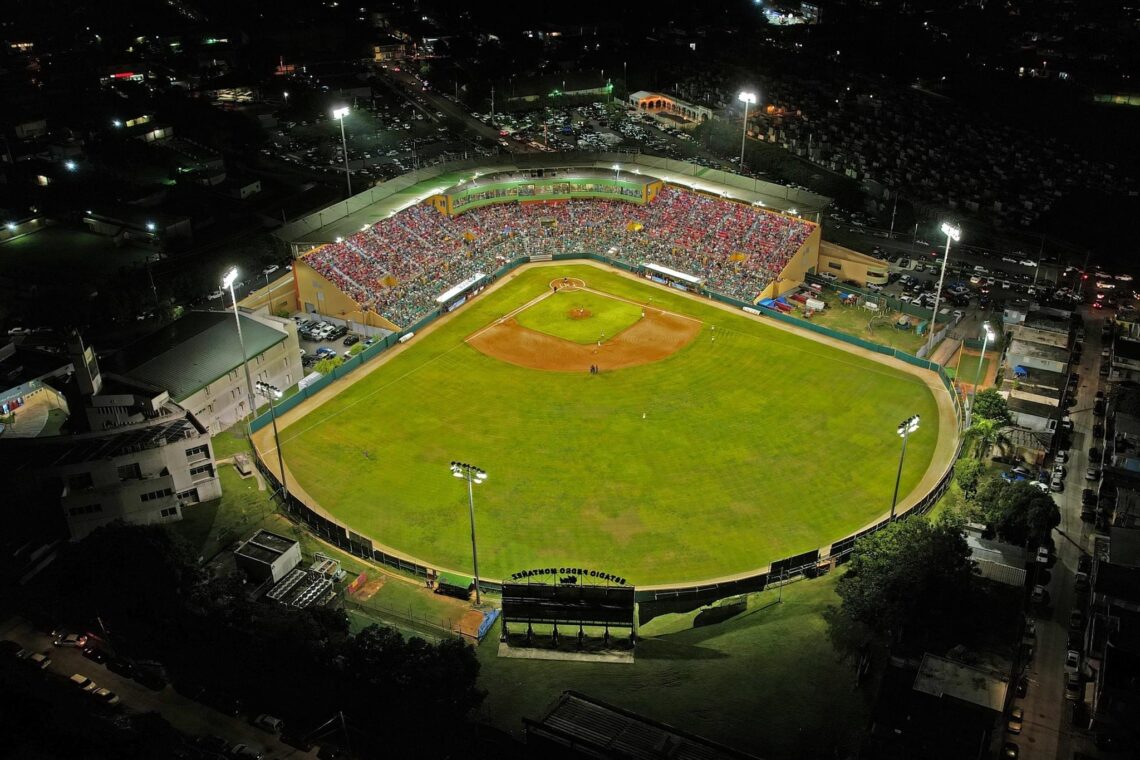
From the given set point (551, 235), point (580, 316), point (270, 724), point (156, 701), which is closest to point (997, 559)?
point (270, 724)

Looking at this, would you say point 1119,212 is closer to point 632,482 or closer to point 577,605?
point 632,482

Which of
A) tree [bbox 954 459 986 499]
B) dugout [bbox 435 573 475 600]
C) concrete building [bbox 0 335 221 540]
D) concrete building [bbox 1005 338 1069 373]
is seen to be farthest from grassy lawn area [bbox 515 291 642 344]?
dugout [bbox 435 573 475 600]

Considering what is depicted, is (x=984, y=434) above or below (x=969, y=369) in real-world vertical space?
above

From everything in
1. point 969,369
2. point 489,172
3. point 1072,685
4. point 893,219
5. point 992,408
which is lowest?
point 1072,685

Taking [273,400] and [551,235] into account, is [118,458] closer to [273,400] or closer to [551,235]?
[273,400]

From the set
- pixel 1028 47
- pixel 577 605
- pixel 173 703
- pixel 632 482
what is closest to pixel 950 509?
pixel 632 482
